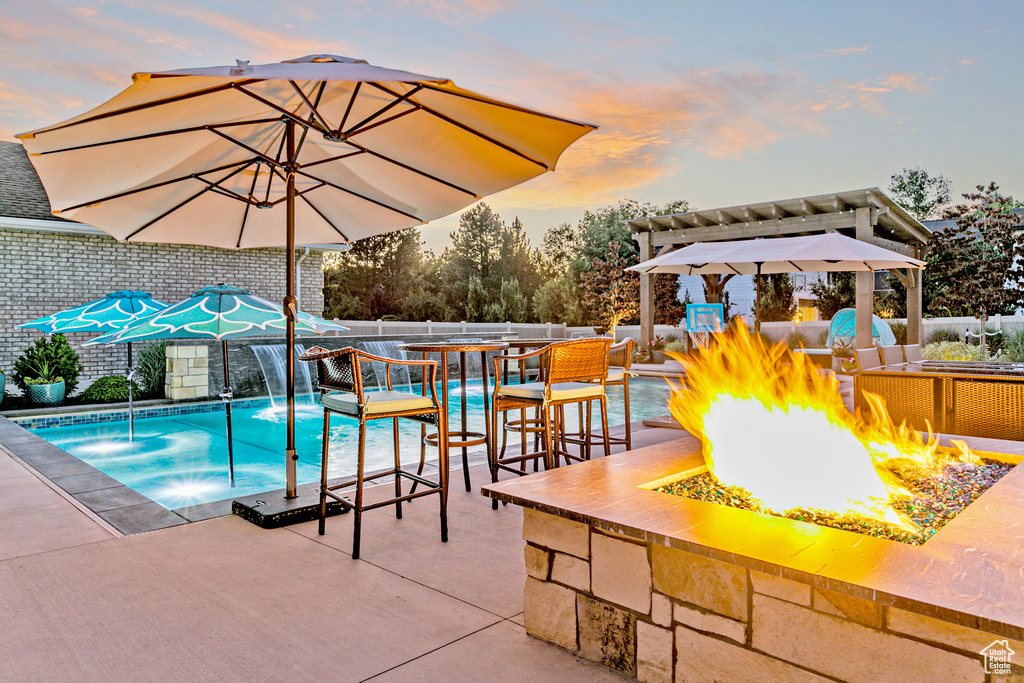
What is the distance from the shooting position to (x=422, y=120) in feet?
11.1

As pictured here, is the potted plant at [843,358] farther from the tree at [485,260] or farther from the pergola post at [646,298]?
the tree at [485,260]

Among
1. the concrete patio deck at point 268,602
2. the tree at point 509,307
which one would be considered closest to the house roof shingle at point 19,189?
the concrete patio deck at point 268,602

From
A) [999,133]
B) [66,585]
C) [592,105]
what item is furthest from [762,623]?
[999,133]

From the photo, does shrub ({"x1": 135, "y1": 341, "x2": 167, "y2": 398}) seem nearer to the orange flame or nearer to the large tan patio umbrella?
the large tan patio umbrella

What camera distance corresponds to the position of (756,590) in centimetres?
168

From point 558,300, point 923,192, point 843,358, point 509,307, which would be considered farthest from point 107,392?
point 923,192

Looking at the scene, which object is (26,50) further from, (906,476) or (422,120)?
(906,476)

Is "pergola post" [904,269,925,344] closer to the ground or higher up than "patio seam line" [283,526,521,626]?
higher up

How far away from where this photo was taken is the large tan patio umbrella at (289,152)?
268 cm

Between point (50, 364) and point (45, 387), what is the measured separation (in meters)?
0.50

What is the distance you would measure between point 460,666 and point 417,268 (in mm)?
32085

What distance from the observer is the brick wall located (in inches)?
435

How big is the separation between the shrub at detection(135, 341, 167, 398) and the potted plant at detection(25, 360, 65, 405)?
1112 millimetres

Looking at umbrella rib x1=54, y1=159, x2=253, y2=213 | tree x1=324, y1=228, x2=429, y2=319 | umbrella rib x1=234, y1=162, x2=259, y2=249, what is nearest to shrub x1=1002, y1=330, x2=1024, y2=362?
umbrella rib x1=234, y1=162, x2=259, y2=249
